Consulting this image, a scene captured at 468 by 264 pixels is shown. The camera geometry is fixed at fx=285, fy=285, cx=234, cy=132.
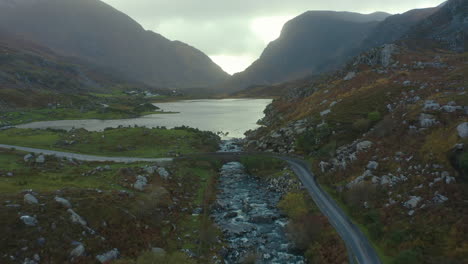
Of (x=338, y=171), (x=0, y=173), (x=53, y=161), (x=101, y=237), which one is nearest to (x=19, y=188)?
(x=0, y=173)

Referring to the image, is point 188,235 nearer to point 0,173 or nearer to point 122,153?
point 0,173

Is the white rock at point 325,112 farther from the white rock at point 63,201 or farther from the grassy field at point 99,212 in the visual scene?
the white rock at point 63,201

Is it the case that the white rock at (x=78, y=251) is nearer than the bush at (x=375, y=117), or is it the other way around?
the white rock at (x=78, y=251)

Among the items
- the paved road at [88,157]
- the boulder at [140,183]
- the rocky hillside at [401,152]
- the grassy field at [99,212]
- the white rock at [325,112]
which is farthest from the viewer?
the white rock at [325,112]

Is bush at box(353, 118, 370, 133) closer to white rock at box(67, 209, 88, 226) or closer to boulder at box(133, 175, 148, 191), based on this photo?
boulder at box(133, 175, 148, 191)

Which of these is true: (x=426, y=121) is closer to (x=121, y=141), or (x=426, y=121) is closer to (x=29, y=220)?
(x=29, y=220)

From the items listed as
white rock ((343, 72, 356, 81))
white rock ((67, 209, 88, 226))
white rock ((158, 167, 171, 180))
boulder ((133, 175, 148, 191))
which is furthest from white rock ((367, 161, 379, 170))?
white rock ((343, 72, 356, 81))

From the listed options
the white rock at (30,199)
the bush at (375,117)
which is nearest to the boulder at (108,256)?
the white rock at (30,199)
